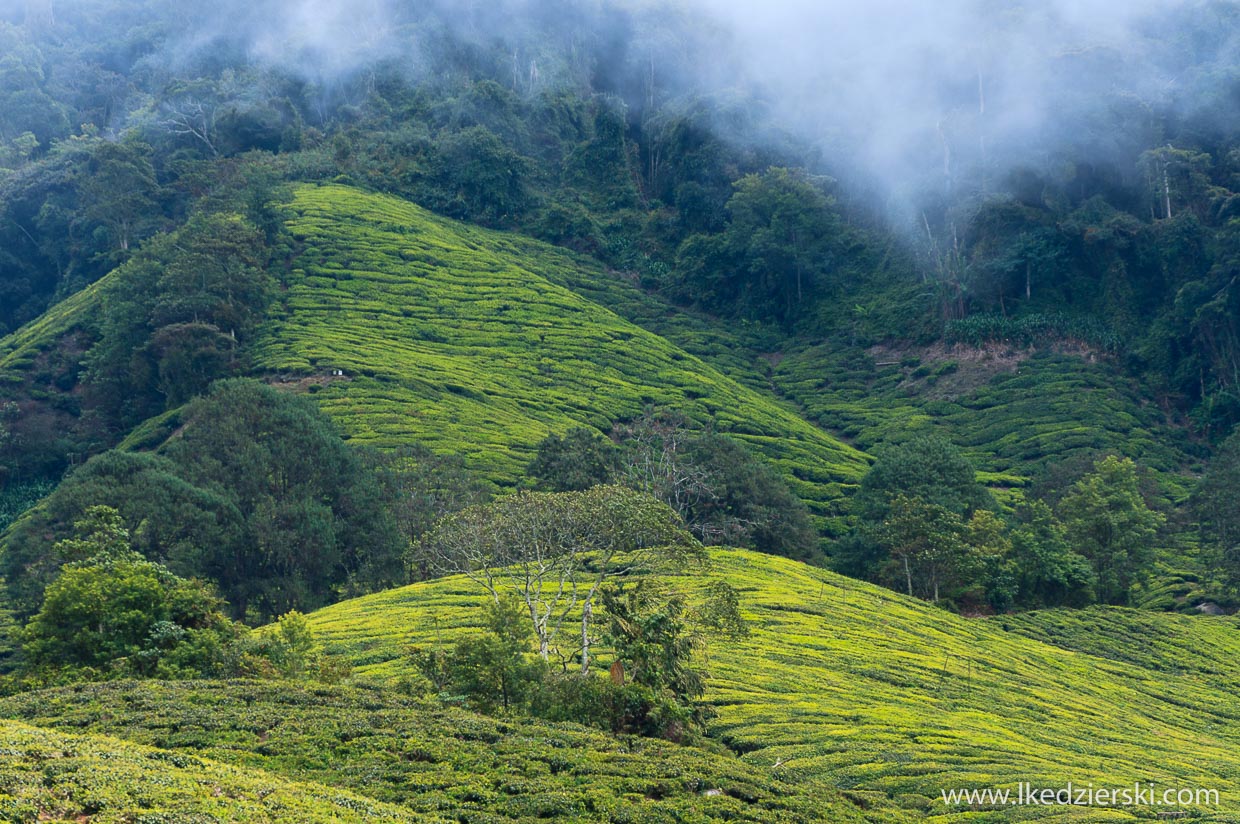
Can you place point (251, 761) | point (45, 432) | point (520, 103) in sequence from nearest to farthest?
point (251, 761) < point (45, 432) < point (520, 103)

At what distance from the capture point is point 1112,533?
224 ft

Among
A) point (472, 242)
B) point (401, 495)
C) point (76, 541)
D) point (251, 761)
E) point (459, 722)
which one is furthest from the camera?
point (472, 242)

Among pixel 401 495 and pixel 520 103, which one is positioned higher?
pixel 520 103

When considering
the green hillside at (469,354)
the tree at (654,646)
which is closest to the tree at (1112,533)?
the green hillside at (469,354)

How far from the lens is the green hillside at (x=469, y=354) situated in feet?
260

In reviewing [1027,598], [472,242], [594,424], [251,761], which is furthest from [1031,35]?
[251,761]

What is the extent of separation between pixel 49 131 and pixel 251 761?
15975cm

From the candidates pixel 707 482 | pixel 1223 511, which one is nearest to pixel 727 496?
pixel 707 482

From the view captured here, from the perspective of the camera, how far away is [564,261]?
388ft

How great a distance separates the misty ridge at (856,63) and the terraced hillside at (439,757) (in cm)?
9080

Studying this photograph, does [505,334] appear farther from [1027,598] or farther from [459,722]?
[459,722]

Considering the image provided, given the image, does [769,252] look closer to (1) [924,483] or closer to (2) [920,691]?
(1) [924,483]

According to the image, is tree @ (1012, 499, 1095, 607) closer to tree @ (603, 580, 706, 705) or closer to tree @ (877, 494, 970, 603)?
tree @ (877, 494, 970, 603)

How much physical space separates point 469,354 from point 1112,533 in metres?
48.1
